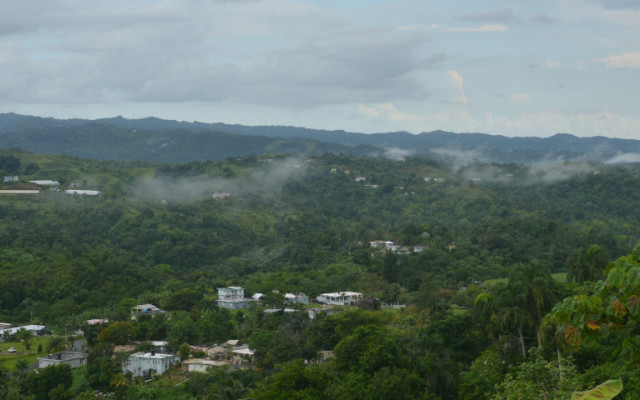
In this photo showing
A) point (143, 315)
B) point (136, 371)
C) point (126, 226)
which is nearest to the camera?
point (136, 371)

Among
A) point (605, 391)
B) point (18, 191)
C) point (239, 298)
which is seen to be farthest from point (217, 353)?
point (18, 191)

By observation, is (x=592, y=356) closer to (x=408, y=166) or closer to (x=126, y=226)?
(x=126, y=226)

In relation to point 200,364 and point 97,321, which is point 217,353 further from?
point 97,321

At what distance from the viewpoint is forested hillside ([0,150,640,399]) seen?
2123 cm

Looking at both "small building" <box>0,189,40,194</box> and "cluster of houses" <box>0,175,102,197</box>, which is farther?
"cluster of houses" <box>0,175,102,197</box>

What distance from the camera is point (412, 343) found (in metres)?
22.6

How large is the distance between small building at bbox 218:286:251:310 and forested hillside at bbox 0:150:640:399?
5.24ft

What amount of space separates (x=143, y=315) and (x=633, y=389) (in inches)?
1149

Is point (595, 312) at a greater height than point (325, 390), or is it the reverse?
point (595, 312)

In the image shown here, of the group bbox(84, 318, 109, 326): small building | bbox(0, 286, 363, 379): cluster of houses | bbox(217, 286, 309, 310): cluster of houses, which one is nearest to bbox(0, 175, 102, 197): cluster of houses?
bbox(217, 286, 309, 310): cluster of houses

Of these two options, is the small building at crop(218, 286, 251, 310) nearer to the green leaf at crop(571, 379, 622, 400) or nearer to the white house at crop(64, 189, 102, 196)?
the green leaf at crop(571, 379, 622, 400)

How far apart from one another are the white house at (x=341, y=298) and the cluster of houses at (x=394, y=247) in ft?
46.9

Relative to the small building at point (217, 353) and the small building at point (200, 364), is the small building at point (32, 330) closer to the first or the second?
the small building at point (217, 353)

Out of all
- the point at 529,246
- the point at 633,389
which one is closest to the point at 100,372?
the point at 633,389
